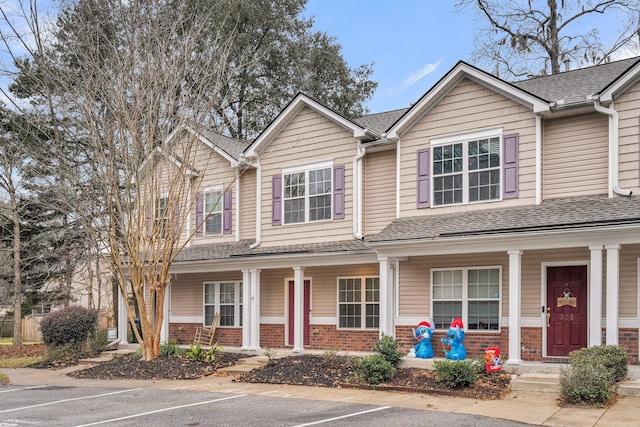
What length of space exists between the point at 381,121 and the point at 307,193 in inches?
124

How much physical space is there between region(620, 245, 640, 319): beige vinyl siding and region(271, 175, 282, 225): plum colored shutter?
31.0 feet

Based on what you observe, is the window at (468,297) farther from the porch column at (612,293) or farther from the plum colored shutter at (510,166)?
the porch column at (612,293)

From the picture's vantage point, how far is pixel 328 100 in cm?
3509

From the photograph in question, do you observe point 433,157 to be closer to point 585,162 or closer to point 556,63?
point 585,162

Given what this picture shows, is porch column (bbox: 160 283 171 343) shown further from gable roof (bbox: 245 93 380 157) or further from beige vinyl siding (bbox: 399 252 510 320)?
beige vinyl siding (bbox: 399 252 510 320)

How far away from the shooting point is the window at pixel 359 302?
688 inches

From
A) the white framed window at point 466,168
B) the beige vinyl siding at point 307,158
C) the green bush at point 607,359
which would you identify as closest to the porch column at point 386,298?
the white framed window at point 466,168

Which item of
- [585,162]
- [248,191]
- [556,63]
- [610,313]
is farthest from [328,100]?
[610,313]

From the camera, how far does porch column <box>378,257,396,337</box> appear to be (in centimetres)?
1547

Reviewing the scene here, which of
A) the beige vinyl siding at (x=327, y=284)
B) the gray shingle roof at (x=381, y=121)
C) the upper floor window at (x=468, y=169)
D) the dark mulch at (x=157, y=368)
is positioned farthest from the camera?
the gray shingle roof at (x=381, y=121)

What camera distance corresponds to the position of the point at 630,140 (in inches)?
530

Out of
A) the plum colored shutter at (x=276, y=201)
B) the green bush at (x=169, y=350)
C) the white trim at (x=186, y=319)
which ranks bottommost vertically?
the green bush at (x=169, y=350)

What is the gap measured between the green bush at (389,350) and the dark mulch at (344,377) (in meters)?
0.26

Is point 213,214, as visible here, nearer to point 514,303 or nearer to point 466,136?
point 466,136
